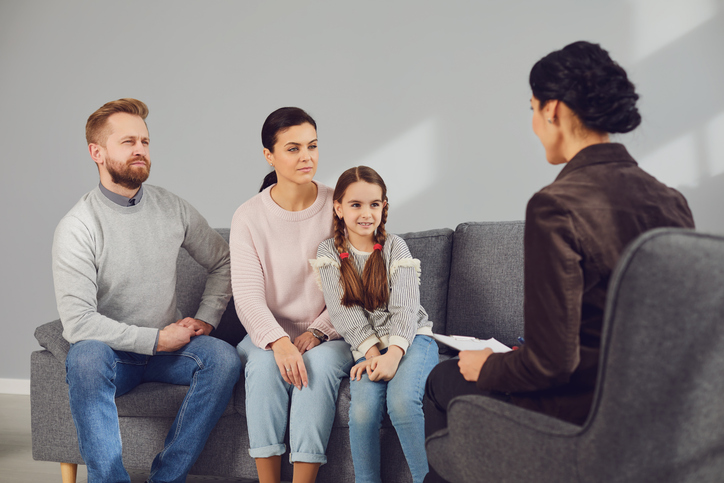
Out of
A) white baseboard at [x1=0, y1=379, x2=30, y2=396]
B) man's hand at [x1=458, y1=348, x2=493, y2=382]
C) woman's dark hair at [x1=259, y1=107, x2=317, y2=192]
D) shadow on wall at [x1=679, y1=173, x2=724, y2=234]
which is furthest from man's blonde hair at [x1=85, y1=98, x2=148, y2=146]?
shadow on wall at [x1=679, y1=173, x2=724, y2=234]

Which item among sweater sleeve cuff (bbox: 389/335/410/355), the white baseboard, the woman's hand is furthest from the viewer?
the white baseboard

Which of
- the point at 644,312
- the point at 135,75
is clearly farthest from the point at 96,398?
the point at 135,75

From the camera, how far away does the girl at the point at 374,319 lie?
1.50m

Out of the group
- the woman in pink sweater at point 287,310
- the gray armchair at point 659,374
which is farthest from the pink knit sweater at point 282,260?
the gray armchair at point 659,374

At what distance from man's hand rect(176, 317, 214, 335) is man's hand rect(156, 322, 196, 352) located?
55 millimetres

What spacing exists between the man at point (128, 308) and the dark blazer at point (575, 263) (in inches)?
41.2

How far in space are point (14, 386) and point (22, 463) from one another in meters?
1.29

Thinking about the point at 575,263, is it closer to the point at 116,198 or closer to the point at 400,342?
the point at 400,342

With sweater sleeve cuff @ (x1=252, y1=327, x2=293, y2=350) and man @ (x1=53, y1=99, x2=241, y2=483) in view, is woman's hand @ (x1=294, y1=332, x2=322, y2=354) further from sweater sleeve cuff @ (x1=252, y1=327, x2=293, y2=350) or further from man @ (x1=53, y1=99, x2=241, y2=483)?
man @ (x1=53, y1=99, x2=241, y2=483)

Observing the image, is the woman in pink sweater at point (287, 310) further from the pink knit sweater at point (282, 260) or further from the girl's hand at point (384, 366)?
the girl's hand at point (384, 366)

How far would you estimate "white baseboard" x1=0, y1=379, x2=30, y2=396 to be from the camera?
3186 millimetres

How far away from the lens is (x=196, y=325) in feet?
6.02

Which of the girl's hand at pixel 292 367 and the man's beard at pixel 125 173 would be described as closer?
the girl's hand at pixel 292 367

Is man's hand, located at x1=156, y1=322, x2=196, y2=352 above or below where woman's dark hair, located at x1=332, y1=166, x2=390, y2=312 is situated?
below
